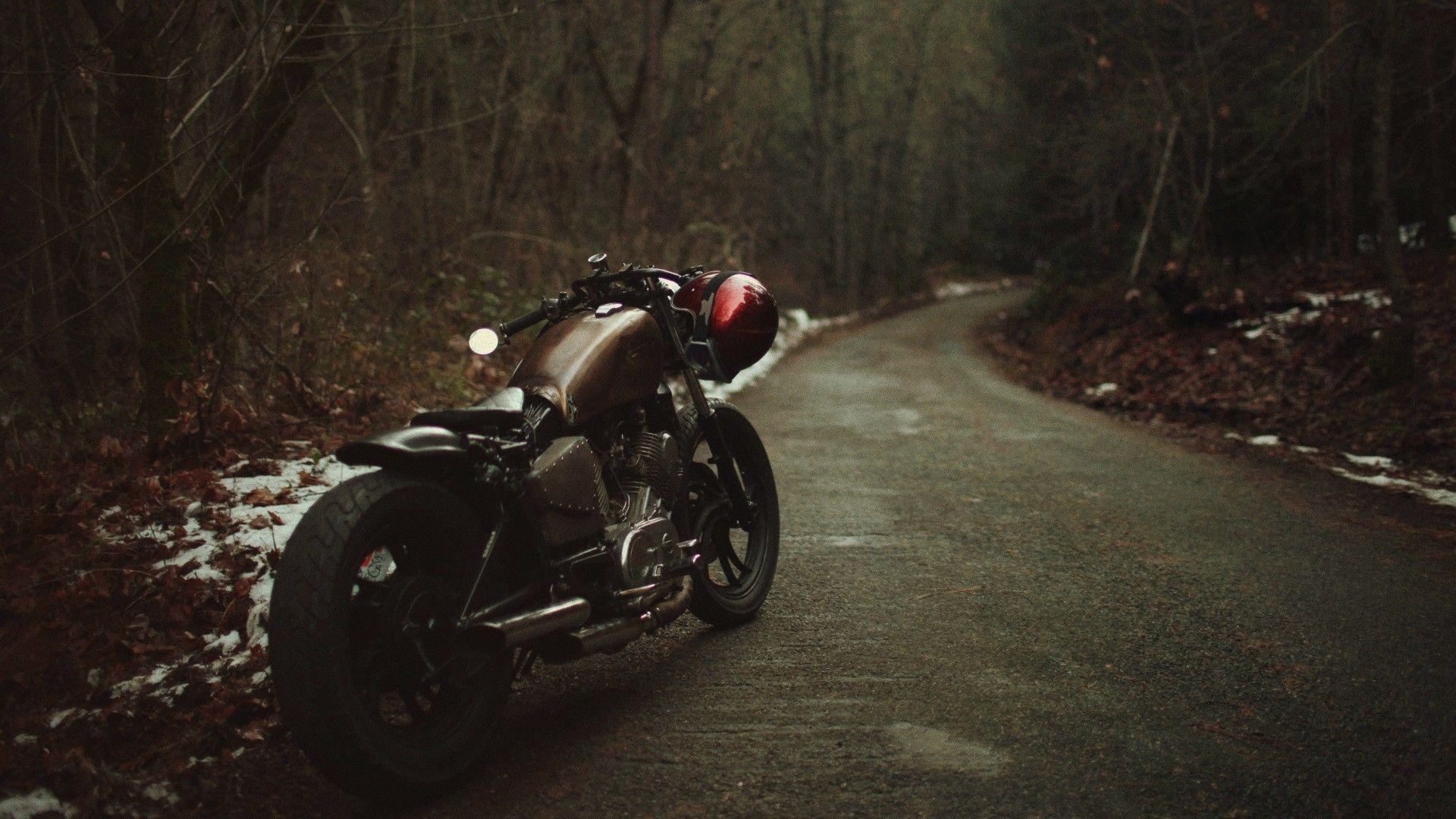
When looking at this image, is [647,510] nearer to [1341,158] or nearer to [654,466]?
[654,466]

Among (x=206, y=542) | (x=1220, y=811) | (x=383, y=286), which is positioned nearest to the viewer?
(x=1220, y=811)

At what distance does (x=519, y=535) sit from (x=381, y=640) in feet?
1.96

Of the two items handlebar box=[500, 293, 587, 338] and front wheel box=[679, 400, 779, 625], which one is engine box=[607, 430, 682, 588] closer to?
front wheel box=[679, 400, 779, 625]

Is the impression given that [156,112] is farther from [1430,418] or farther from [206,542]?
[1430,418]

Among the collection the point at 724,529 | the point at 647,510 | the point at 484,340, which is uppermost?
the point at 484,340

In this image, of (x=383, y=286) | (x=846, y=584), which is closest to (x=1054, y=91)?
(x=383, y=286)

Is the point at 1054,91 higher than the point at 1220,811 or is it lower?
higher

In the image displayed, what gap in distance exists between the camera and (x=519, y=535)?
3.38 m

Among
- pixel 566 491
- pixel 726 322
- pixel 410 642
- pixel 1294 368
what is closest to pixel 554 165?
pixel 1294 368

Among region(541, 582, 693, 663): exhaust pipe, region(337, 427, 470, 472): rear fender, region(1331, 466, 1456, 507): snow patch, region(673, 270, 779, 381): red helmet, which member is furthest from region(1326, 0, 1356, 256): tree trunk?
region(337, 427, 470, 472): rear fender

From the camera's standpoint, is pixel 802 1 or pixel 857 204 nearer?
pixel 802 1

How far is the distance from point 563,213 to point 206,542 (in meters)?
12.9

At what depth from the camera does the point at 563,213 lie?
16969 millimetres

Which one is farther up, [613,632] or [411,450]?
[411,450]
